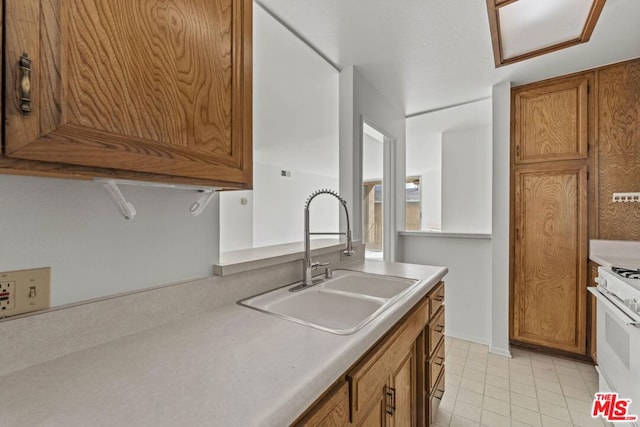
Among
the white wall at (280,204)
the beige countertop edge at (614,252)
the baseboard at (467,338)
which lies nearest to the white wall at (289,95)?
the white wall at (280,204)

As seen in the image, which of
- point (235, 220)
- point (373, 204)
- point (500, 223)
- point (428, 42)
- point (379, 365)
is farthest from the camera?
point (373, 204)

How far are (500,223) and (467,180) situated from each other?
4.21 ft

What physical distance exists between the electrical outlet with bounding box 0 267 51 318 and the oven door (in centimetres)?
217

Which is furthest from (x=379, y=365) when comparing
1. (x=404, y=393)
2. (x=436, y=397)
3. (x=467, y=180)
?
(x=467, y=180)

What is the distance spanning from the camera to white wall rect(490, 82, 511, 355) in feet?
7.89

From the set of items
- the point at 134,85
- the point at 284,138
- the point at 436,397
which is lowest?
the point at 436,397

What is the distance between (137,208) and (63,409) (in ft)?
1.70

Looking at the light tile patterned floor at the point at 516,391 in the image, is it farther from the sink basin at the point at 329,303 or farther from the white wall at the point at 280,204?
the white wall at the point at 280,204

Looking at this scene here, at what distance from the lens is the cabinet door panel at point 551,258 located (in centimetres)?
222

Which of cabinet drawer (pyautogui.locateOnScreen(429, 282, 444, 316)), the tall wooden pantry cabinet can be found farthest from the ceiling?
cabinet drawer (pyautogui.locateOnScreen(429, 282, 444, 316))

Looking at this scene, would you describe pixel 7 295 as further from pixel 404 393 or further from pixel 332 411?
pixel 404 393

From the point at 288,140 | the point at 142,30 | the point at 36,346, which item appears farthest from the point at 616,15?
the point at 288,140

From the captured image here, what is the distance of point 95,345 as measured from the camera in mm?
740

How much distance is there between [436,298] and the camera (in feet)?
5.29
